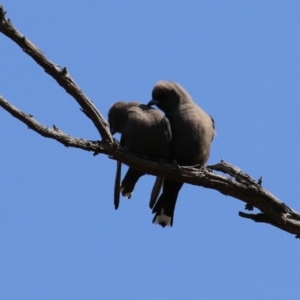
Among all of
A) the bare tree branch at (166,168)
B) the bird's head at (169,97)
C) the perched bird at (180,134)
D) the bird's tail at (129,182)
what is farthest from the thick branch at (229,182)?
the bird's head at (169,97)

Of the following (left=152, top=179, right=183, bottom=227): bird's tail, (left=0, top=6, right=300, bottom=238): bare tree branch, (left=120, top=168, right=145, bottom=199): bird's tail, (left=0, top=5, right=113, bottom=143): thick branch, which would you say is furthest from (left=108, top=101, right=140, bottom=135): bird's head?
(left=0, top=5, right=113, bottom=143): thick branch

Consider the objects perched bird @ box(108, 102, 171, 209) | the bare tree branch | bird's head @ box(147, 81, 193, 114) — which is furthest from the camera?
bird's head @ box(147, 81, 193, 114)

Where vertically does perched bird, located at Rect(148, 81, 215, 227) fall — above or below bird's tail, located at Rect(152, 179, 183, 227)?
above

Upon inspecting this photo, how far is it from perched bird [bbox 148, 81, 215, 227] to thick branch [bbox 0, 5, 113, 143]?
55.1 inches

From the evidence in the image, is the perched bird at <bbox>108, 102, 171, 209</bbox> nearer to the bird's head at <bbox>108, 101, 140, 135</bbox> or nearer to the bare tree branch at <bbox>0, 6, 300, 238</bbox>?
the bird's head at <bbox>108, 101, 140, 135</bbox>

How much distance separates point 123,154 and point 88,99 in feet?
2.00

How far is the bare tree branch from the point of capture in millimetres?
5641

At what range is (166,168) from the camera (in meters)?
6.32

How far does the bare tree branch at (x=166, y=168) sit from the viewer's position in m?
5.64

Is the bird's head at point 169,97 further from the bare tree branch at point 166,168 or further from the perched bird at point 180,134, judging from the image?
the bare tree branch at point 166,168

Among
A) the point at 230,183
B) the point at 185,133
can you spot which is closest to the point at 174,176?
the point at 230,183

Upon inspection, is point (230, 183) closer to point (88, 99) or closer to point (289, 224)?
point (289, 224)

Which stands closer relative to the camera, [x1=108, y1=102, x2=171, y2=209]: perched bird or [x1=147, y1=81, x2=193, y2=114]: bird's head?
[x1=108, y1=102, x2=171, y2=209]: perched bird

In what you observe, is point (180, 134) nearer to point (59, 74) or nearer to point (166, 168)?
point (166, 168)
